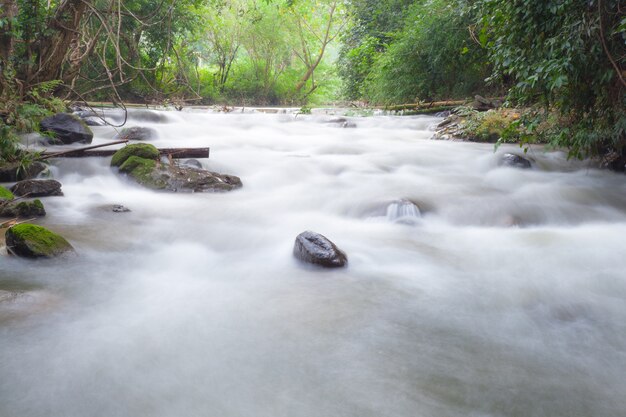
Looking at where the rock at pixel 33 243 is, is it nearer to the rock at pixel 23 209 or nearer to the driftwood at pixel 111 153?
A: the rock at pixel 23 209

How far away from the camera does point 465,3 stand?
9539 millimetres

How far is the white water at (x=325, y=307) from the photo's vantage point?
1973mm

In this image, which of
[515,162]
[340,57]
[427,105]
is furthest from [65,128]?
[340,57]

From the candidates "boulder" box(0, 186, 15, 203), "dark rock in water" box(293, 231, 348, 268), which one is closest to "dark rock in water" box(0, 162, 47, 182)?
"boulder" box(0, 186, 15, 203)

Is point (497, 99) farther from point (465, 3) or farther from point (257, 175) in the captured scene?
point (257, 175)

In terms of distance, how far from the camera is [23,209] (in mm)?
4281

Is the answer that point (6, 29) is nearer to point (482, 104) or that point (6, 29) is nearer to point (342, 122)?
point (342, 122)

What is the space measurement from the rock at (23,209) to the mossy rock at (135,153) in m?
2.06

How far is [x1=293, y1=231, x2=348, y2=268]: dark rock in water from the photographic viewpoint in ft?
11.4

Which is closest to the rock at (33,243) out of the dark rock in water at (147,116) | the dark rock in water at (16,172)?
the dark rock in water at (16,172)

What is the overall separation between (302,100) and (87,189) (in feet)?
64.6

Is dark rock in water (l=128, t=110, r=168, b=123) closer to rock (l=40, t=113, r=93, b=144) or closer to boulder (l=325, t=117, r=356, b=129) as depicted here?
rock (l=40, t=113, r=93, b=144)

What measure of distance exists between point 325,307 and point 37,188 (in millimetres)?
3981

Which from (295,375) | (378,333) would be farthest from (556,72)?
(295,375)
